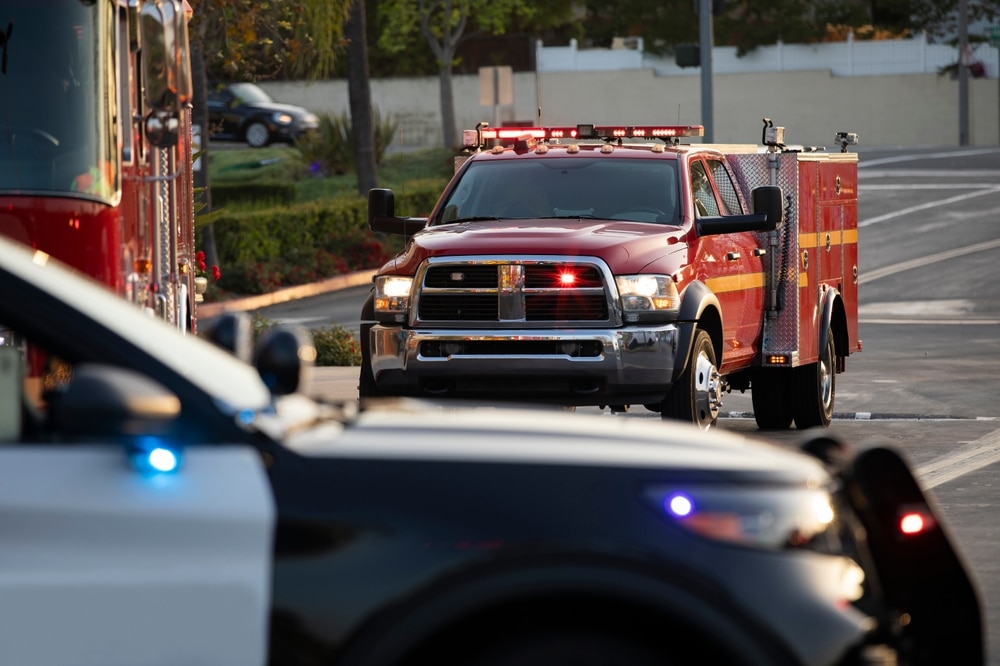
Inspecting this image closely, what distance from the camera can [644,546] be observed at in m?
3.94

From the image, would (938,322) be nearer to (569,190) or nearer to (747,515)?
(569,190)

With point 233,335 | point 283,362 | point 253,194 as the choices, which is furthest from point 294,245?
point 283,362

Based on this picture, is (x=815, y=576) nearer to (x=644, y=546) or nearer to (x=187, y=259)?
(x=644, y=546)

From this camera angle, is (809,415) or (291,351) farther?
(809,415)

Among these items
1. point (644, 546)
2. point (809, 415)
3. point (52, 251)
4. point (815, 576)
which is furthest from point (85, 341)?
point (809, 415)

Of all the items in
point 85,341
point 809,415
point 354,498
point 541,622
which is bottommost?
point 809,415

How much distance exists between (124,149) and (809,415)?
6421 mm

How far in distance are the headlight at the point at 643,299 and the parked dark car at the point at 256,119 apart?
38.3 m

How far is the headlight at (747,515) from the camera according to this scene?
399 centimetres

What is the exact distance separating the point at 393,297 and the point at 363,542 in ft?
26.7

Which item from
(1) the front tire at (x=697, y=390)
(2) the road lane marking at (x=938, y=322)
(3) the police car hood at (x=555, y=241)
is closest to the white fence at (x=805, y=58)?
(2) the road lane marking at (x=938, y=322)

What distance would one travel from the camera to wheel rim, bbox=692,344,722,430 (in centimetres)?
1181

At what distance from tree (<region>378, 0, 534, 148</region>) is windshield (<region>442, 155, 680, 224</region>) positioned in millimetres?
36488

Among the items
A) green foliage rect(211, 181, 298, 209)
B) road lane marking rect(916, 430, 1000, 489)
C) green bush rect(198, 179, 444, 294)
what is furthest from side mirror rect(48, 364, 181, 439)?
green foliage rect(211, 181, 298, 209)
